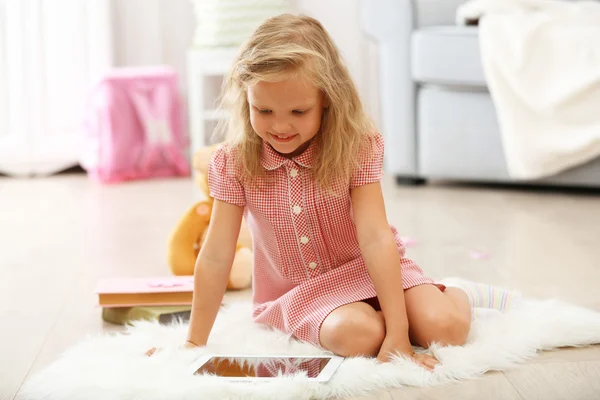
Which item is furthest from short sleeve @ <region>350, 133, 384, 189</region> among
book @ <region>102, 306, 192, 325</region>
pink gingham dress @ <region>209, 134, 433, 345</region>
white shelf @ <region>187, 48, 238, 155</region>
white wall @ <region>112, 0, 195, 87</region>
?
white wall @ <region>112, 0, 195, 87</region>

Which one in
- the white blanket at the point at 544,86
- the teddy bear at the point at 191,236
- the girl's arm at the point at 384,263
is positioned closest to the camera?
the girl's arm at the point at 384,263

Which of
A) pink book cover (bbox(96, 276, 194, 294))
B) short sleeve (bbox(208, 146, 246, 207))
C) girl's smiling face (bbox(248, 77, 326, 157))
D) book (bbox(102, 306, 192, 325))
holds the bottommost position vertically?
book (bbox(102, 306, 192, 325))

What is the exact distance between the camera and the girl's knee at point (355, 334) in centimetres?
116

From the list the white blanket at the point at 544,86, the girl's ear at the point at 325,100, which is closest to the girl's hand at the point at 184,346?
the girl's ear at the point at 325,100

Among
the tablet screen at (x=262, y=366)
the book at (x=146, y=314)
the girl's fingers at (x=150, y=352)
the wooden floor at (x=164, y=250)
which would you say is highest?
the tablet screen at (x=262, y=366)

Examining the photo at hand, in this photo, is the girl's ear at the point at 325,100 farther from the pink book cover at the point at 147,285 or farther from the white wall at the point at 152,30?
the white wall at the point at 152,30

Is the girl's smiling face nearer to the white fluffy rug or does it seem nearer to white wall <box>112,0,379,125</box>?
the white fluffy rug

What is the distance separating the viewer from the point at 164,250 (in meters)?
1.91

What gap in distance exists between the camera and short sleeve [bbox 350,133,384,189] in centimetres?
120

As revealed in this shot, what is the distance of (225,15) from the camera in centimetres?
278

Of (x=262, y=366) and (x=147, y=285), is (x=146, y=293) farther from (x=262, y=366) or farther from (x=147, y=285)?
(x=262, y=366)

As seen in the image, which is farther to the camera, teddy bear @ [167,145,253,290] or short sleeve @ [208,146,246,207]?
teddy bear @ [167,145,253,290]

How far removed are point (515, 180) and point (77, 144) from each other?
1.47 m

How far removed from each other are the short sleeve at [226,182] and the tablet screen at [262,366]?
0.72 feet
